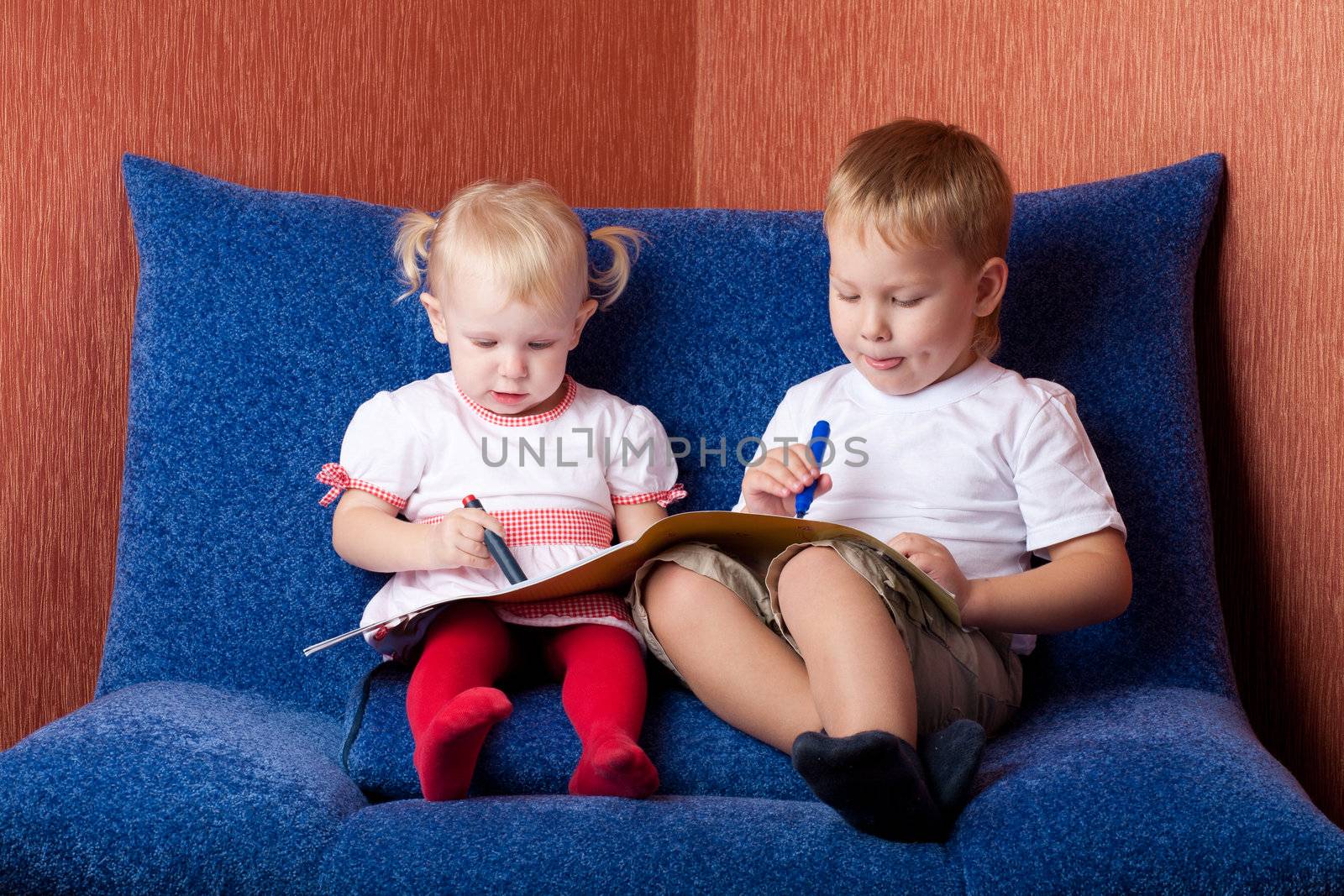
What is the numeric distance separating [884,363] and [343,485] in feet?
1.78

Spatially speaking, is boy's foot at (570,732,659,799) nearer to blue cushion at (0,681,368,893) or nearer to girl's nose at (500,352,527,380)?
blue cushion at (0,681,368,893)

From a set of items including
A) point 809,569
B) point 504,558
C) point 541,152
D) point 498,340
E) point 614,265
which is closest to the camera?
point 809,569

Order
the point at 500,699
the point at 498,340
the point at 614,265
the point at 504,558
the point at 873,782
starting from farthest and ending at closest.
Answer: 1. the point at 614,265
2. the point at 498,340
3. the point at 504,558
4. the point at 500,699
5. the point at 873,782

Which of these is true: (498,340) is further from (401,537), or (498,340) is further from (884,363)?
(884,363)

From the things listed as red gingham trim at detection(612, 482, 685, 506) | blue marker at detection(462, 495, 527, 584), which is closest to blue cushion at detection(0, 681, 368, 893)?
blue marker at detection(462, 495, 527, 584)

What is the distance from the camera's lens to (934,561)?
3.31ft


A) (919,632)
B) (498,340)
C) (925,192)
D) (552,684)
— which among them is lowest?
(552,684)

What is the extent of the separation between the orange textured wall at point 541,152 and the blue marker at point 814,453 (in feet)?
1.54

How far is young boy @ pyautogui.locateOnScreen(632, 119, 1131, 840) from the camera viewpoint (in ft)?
3.28

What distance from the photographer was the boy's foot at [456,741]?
0.91m

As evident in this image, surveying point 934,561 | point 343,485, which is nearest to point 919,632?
point 934,561

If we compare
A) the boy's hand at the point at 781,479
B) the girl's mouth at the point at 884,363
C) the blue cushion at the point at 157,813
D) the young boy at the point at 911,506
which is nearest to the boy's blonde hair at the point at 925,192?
the young boy at the point at 911,506

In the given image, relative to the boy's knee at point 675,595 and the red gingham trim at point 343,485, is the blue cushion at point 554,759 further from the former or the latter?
the red gingham trim at point 343,485

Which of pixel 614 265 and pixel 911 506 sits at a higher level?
pixel 614 265
